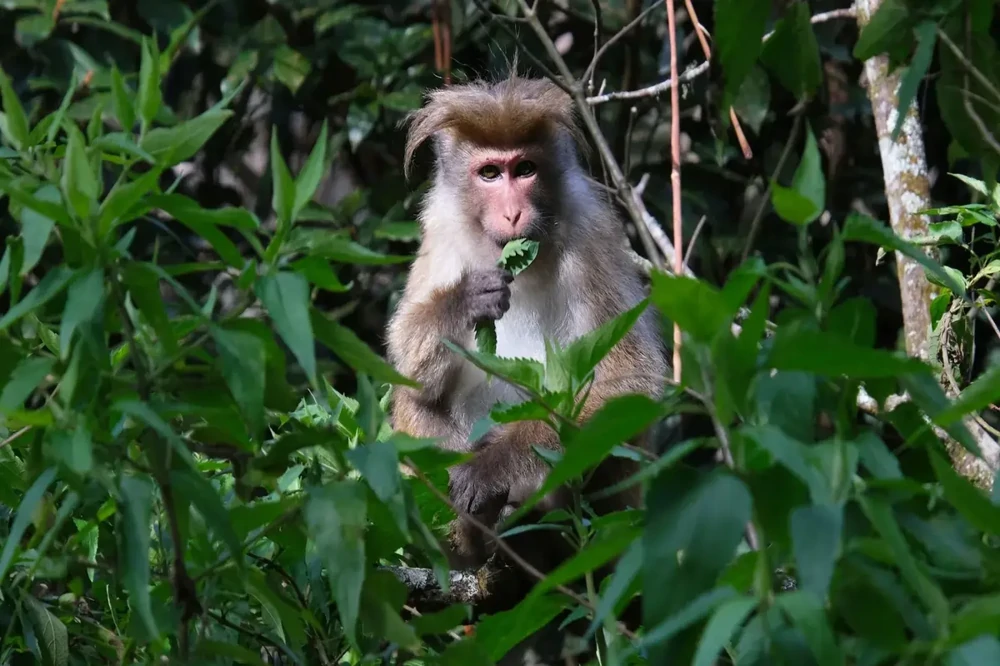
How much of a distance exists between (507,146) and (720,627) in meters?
3.83

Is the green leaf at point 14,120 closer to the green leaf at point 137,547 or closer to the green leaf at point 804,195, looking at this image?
the green leaf at point 137,547

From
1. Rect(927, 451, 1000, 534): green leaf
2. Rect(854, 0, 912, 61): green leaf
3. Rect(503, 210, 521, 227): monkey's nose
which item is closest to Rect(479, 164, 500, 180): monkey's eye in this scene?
Rect(503, 210, 521, 227): monkey's nose

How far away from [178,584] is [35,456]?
11.8 inches

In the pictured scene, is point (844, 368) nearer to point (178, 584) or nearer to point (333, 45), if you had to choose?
point (178, 584)

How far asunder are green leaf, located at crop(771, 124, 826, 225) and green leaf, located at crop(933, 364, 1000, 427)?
0.29 metres

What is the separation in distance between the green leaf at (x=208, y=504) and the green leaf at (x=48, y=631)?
0.85 m

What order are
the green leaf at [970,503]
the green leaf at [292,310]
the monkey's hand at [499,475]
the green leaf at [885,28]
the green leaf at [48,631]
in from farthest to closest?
the monkey's hand at [499,475]
the green leaf at [48,631]
the green leaf at [885,28]
the green leaf at [292,310]
the green leaf at [970,503]

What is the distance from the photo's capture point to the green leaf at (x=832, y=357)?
1.51 meters

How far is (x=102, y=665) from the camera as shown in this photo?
2.75 metres

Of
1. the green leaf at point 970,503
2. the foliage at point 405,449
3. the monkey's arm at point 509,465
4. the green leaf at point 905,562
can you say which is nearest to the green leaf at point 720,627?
the foliage at point 405,449

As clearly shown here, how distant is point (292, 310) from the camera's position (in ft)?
5.65

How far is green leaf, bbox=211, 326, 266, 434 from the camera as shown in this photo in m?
1.75

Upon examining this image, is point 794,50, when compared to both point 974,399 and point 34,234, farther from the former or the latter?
point 34,234

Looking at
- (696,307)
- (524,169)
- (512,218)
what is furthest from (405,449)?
(524,169)
